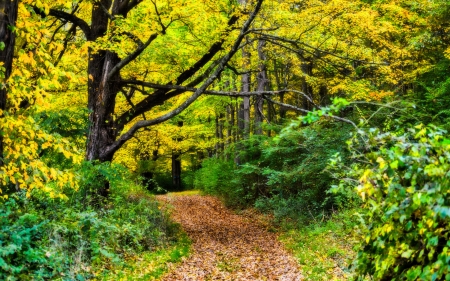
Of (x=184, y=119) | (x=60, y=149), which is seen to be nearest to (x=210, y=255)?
(x=60, y=149)

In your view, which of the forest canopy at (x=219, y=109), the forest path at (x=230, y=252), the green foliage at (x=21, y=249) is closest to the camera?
the forest canopy at (x=219, y=109)

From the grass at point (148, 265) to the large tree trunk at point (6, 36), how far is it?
2.68m

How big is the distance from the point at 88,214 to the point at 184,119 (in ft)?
76.9

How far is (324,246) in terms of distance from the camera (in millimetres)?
10469

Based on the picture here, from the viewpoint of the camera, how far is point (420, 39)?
49.3 ft

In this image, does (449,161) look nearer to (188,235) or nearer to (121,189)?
(121,189)

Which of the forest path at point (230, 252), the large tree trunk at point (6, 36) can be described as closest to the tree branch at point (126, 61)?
the forest path at point (230, 252)

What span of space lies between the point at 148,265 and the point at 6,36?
504 centimetres

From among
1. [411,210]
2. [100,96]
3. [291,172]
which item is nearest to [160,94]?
[100,96]

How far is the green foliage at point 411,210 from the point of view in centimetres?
294

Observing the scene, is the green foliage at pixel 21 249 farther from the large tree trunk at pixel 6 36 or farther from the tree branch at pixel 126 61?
the tree branch at pixel 126 61

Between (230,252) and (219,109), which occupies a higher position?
(219,109)

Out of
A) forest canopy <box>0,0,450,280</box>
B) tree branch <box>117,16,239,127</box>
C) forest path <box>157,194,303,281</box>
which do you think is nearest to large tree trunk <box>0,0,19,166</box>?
forest canopy <box>0,0,450,280</box>

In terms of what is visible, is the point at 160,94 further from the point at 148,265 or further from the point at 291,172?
the point at 148,265
